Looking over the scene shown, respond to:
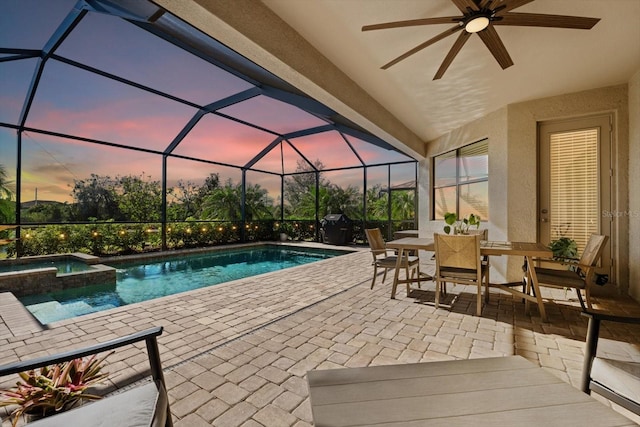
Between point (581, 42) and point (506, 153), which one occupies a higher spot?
point (581, 42)

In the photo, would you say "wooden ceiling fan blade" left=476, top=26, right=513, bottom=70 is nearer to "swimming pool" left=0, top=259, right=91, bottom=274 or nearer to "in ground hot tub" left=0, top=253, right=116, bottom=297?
"in ground hot tub" left=0, top=253, right=116, bottom=297

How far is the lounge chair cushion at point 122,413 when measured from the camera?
0.99m

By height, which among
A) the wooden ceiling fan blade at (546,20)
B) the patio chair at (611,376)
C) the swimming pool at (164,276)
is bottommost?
the swimming pool at (164,276)

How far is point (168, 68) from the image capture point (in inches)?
209

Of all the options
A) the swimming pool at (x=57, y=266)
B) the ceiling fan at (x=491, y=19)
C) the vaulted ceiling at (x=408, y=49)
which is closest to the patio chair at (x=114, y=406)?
the vaulted ceiling at (x=408, y=49)

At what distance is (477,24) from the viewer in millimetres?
2223

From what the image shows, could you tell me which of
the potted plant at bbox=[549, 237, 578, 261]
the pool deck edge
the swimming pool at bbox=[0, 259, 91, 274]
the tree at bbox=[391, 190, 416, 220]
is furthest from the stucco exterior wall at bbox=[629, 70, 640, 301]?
the swimming pool at bbox=[0, 259, 91, 274]

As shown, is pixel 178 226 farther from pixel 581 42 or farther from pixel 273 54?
pixel 581 42

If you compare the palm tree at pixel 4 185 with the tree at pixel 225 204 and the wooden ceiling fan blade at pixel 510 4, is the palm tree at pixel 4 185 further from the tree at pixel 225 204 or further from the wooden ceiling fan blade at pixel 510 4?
the wooden ceiling fan blade at pixel 510 4

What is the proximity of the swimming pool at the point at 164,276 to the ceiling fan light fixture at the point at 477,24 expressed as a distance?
222 inches

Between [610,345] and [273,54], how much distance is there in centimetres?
391

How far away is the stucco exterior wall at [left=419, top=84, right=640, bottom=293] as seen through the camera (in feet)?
12.6

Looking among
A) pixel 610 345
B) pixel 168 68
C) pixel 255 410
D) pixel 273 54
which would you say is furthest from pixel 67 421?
pixel 168 68

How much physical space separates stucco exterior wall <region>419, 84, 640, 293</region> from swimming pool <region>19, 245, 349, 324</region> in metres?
5.14
